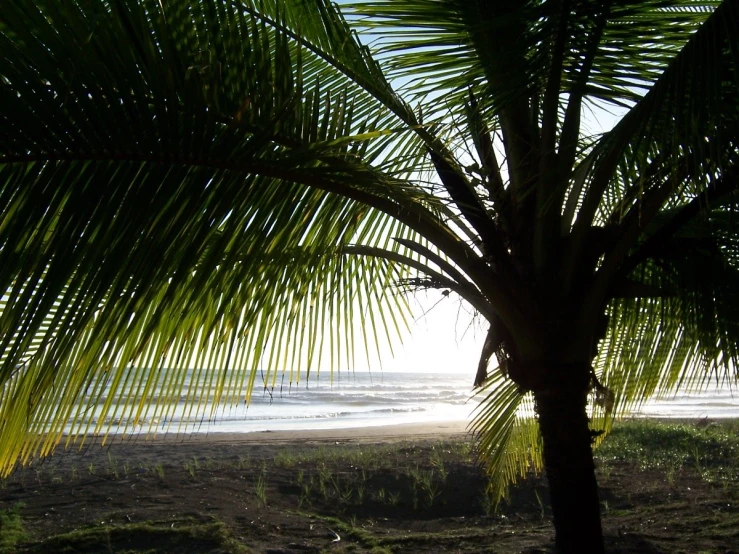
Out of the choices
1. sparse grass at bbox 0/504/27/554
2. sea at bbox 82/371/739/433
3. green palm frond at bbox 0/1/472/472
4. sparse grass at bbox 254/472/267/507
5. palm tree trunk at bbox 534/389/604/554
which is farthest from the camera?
sea at bbox 82/371/739/433

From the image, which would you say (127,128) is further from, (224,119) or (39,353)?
(39,353)

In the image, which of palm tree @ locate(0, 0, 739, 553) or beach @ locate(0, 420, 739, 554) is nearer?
palm tree @ locate(0, 0, 739, 553)

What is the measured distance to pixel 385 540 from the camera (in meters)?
4.33

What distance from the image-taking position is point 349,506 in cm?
557

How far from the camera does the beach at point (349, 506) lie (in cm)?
410

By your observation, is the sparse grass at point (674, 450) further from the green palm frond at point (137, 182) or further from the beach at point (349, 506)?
the green palm frond at point (137, 182)

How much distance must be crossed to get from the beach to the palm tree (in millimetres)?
1196

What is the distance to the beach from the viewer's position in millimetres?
4102

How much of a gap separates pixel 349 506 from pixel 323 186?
167 inches

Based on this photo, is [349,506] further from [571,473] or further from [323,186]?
[323,186]

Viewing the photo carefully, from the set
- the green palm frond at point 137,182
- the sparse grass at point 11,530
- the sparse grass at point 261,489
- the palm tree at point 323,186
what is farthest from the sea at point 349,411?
the green palm frond at point 137,182

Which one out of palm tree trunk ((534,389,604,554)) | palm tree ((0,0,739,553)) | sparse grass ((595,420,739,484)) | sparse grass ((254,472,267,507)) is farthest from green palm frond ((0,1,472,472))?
sparse grass ((595,420,739,484))

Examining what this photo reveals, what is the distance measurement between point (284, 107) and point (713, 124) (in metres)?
1.08

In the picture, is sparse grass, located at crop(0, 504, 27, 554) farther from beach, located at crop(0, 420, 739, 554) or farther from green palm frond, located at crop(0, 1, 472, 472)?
green palm frond, located at crop(0, 1, 472, 472)
